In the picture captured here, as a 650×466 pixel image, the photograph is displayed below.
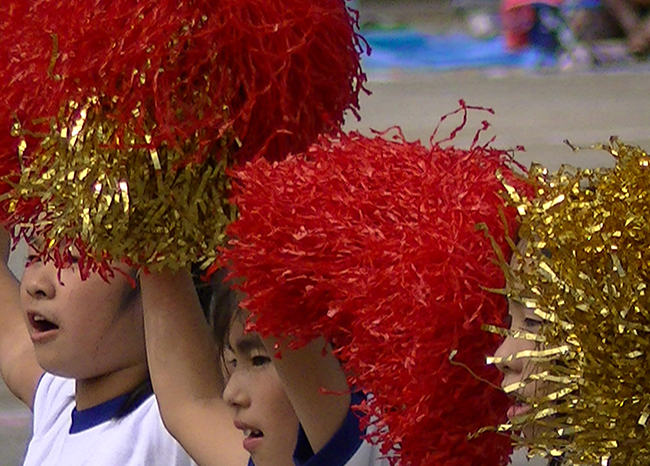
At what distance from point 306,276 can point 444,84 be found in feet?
21.4

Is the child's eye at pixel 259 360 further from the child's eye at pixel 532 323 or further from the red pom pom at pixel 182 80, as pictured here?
the child's eye at pixel 532 323

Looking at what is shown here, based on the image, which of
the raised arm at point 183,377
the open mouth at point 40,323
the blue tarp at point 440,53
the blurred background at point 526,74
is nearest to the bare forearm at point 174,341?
the raised arm at point 183,377

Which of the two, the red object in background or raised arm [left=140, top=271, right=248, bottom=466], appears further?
the red object in background

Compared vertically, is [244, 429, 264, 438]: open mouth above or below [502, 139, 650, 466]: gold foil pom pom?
below

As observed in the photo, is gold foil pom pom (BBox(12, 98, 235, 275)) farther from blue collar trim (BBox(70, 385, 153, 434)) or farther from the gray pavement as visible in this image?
the gray pavement

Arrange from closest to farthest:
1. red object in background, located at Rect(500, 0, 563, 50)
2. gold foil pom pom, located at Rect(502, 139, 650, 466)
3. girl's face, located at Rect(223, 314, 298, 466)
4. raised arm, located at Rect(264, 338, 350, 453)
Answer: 1. gold foil pom pom, located at Rect(502, 139, 650, 466)
2. raised arm, located at Rect(264, 338, 350, 453)
3. girl's face, located at Rect(223, 314, 298, 466)
4. red object in background, located at Rect(500, 0, 563, 50)

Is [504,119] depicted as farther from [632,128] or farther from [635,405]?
[635,405]

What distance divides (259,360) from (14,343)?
61cm

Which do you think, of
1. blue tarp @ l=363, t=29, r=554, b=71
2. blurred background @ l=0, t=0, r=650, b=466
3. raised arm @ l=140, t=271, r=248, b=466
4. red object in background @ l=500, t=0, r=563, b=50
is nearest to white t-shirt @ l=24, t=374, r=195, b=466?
raised arm @ l=140, t=271, r=248, b=466

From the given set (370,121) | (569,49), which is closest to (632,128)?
(370,121)

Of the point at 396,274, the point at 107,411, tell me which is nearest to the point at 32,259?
the point at 107,411

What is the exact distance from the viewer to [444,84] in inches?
296

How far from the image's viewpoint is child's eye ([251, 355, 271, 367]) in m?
1.41

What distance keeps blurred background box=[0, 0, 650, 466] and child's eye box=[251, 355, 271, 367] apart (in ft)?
12.4
